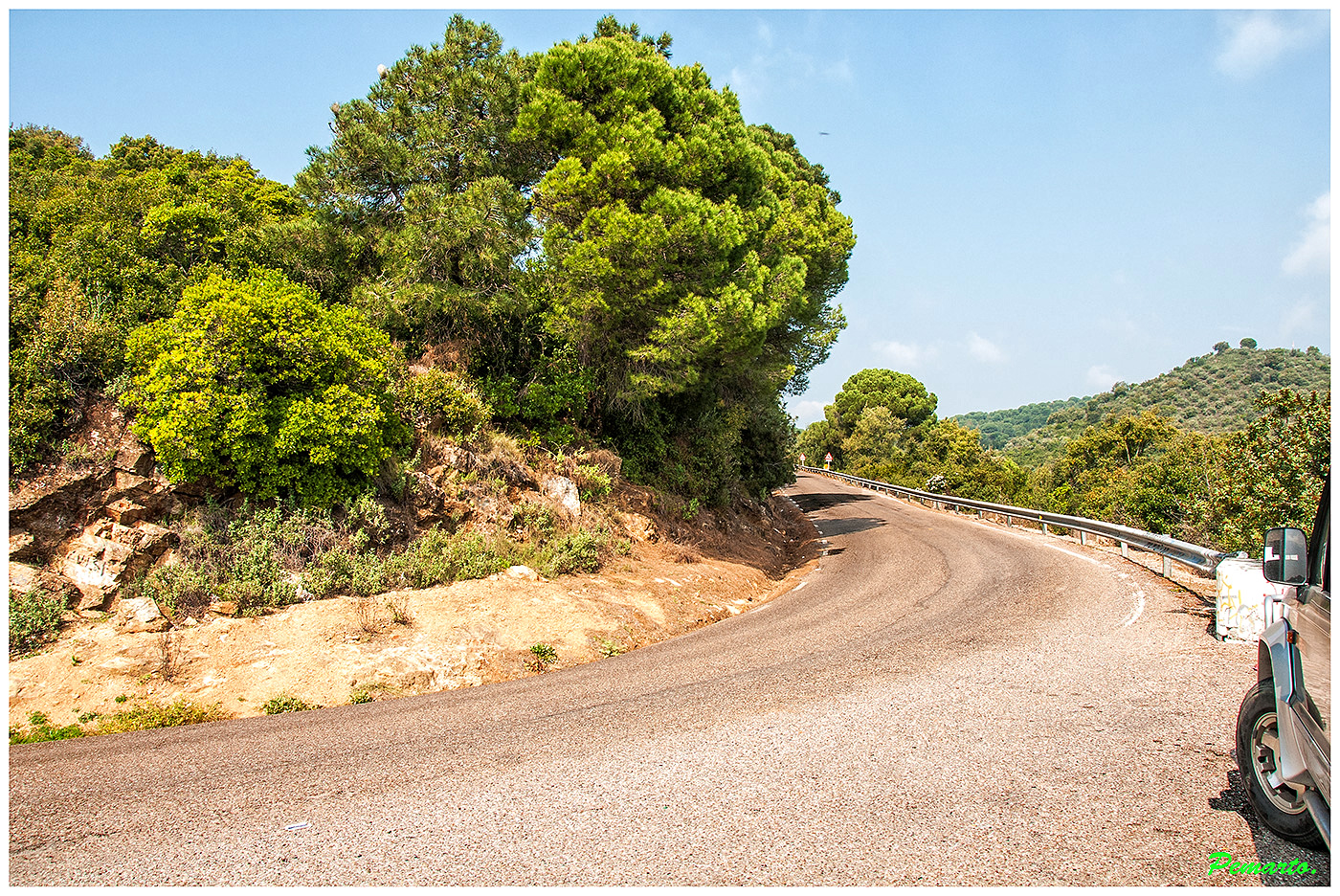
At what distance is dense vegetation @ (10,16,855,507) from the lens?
1020 centimetres

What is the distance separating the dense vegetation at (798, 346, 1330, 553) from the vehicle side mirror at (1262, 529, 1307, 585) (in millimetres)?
898

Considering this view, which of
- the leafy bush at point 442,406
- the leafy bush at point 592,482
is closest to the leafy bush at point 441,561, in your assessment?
the leafy bush at point 442,406

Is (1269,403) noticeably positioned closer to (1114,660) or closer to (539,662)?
(1114,660)

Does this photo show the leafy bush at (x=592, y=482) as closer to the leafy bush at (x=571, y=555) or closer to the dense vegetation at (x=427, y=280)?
the dense vegetation at (x=427, y=280)

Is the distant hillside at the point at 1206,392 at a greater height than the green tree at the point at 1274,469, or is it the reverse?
the distant hillside at the point at 1206,392

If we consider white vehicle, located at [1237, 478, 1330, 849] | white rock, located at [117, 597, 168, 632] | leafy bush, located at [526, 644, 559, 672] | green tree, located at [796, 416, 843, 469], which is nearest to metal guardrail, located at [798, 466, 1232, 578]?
white vehicle, located at [1237, 478, 1330, 849]

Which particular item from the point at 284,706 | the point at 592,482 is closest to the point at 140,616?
the point at 284,706

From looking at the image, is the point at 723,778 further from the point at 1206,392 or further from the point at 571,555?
the point at 1206,392

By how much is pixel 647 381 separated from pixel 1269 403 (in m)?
19.9

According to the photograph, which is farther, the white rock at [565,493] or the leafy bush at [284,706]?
the white rock at [565,493]

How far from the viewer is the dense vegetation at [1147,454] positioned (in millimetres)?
21109

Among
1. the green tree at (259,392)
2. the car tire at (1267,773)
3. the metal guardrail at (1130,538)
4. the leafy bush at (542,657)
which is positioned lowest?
the leafy bush at (542,657)

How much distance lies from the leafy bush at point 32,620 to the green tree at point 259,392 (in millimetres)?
2079

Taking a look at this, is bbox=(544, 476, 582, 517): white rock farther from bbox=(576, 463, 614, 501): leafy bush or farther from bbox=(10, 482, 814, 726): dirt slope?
bbox=(10, 482, 814, 726): dirt slope
